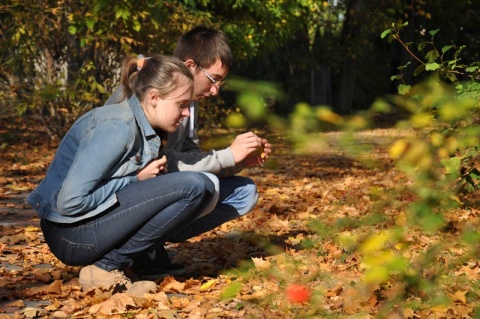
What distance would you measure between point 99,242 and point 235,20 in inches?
542

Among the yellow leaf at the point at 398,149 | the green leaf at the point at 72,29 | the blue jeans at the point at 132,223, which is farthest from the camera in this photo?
the green leaf at the point at 72,29

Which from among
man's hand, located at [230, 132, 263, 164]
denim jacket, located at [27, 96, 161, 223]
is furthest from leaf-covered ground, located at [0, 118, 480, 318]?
denim jacket, located at [27, 96, 161, 223]

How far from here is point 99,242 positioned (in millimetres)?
4504

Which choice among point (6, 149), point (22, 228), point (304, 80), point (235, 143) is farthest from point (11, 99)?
point (304, 80)

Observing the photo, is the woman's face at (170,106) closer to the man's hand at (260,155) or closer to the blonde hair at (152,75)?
the blonde hair at (152,75)

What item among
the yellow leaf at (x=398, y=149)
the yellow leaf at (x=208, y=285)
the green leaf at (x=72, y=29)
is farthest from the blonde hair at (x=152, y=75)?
the green leaf at (x=72, y=29)

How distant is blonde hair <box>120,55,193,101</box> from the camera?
450 centimetres

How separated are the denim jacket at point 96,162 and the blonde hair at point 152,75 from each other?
3.5 inches

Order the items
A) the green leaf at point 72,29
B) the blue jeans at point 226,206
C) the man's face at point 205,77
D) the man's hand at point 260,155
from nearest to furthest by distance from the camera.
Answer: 1. the man's face at point 205,77
2. the man's hand at point 260,155
3. the blue jeans at point 226,206
4. the green leaf at point 72,29

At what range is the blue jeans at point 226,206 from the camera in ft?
17.3

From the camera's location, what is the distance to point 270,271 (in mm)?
4602

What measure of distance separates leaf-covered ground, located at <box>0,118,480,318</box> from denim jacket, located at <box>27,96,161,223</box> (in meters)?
0.49

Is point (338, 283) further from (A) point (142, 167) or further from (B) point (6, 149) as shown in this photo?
(B) point (6, 149)

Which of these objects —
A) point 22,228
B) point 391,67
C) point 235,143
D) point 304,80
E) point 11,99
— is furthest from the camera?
point 391,67
